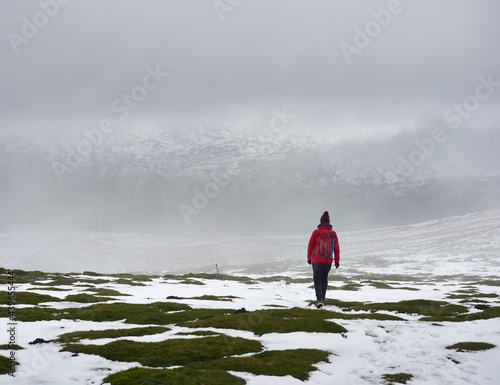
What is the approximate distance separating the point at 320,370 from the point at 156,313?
1065cm

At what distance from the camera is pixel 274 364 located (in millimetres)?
10727

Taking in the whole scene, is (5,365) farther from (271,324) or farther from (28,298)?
(28,298)

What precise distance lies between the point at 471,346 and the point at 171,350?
10146 mm

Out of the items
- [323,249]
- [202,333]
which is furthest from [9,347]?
[323,249]

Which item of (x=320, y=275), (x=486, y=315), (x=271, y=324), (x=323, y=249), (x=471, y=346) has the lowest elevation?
(x=486, y=315)

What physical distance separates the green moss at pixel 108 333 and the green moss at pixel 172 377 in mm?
4454

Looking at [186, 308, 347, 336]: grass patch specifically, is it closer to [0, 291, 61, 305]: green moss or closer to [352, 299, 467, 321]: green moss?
[352, 299, 467, 321]: green moss

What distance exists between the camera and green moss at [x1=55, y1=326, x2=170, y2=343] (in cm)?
1322

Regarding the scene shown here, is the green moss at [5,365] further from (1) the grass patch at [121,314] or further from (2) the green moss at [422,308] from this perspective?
(2) the green moss at [422,308]

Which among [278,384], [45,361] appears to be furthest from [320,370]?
[45,361]

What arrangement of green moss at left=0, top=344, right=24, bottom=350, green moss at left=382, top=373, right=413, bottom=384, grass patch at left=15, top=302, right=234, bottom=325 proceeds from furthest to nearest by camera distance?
grass patch at left=15, top=302, right=234, bottom=325
green moss at left=0, top=344, right=24, bottom=350
green moss at left=382, top=373, right=413, bottom=384

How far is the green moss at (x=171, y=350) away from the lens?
11.0 m

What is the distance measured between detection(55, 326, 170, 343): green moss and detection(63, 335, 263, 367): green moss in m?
1.14

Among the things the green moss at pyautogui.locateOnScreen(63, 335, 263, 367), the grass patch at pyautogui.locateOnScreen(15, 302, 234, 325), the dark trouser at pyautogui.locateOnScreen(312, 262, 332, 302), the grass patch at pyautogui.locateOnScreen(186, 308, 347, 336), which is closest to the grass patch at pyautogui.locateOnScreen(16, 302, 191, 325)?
the grass patch at pyautogui.locateOnScreen(15, 302, 234, 325)
